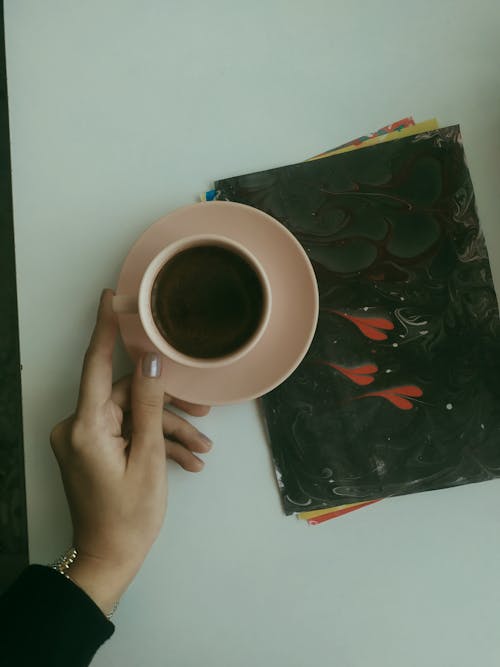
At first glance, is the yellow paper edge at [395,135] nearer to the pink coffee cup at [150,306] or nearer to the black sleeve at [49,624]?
the pink coffee cup at [150,306]

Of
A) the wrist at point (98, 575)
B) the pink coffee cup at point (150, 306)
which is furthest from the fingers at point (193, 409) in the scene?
the wrist at point (98, 575)

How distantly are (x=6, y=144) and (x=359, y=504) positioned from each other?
1.05 m

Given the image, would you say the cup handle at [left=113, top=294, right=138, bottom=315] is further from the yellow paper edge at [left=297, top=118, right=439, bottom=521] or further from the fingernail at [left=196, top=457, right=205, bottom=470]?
the yellow paper edge at [left=297, top=118, right=439, bottom=521]

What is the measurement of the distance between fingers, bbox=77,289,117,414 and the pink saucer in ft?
0.06

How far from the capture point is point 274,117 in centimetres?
76

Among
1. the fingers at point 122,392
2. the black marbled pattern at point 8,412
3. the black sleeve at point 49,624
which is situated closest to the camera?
the black sleeve at point 49,624

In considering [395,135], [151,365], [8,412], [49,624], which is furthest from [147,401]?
[8,412]

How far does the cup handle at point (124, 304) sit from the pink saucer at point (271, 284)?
50 millimetres

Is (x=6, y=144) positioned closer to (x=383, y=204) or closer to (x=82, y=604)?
(x=383, y=204)

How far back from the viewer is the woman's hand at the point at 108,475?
0.66m

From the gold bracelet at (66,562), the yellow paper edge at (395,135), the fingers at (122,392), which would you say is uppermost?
the yellow paper edge at (395,135)

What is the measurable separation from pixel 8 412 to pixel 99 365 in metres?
0.62

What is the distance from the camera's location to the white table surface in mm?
725

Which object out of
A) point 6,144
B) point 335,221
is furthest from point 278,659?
point 6,144
